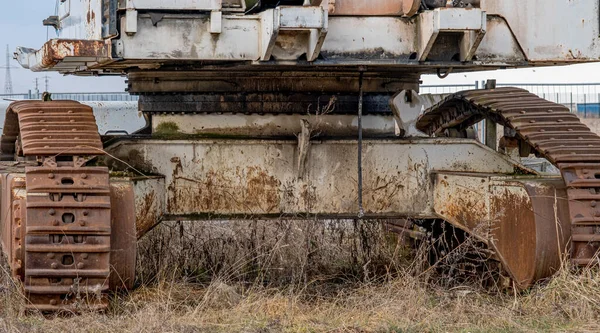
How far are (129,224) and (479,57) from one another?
244cm

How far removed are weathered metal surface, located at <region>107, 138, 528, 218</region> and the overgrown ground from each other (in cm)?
35

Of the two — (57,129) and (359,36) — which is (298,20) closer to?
(359,36)

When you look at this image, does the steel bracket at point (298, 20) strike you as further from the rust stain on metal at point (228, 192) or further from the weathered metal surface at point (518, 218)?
the weathered metal surface at point (518, 218)

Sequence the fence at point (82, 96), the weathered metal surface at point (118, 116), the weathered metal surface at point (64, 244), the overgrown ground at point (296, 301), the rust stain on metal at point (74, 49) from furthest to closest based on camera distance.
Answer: the fence at point (82, 96), the weathered metal surface at point (118, 116), the rust stain on metal at point (74, 49), the weathered metal surface at point (64, 244), the overgrown ground at point (296, 301)

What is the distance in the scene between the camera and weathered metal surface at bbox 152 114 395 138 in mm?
7910

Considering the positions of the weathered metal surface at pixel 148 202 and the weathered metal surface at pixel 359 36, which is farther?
the weathered metal surface at pixel 148 202

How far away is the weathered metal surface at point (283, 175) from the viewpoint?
7527mm

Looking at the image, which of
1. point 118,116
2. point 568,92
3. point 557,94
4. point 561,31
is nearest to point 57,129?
point 561,31

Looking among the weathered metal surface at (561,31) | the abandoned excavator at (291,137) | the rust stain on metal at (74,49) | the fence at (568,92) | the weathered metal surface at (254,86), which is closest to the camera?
the abandoned excavator at (291,137)

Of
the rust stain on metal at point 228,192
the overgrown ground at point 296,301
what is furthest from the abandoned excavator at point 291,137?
the overgrown ground at point 296,301

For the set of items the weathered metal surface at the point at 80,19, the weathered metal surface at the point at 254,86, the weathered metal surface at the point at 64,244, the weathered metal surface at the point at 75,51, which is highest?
the weathered metal surface at the point at 80,19

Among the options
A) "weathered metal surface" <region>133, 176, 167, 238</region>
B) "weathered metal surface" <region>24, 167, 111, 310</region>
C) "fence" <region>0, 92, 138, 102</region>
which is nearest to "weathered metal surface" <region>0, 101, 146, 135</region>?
"fence" <region>0, 92, 138, 102</region>

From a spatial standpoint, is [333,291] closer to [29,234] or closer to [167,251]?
[167,251]

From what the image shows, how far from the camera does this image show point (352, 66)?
713 cm
